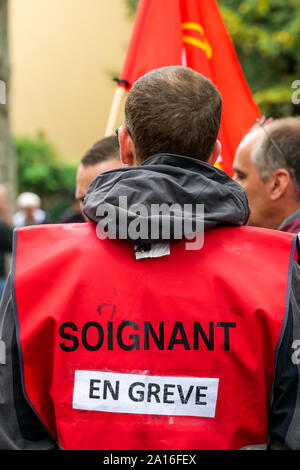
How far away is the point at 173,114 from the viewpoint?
1.70 metres

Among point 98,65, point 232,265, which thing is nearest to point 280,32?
point 98,65

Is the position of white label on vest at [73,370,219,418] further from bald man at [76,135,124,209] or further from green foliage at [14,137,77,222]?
green foliage at [14,137,77,222]

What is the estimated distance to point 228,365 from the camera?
165 cm

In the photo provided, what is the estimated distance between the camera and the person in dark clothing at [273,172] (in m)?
2.93

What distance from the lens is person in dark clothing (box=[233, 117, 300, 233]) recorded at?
2932 millimetres

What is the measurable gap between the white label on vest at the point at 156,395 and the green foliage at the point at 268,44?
41.1 ft

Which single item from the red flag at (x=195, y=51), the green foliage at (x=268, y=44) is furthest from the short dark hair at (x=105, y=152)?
the green foliage at (x=268, y=44)

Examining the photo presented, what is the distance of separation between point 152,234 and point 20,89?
20235 millimetres

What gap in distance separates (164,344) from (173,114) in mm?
578

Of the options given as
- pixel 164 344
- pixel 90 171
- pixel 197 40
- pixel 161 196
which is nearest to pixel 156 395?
pixel 164 344

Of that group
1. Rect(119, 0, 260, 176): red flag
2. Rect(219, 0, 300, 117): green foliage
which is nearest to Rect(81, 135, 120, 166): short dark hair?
Result: Rect(119, 0, 260, 176): red flag

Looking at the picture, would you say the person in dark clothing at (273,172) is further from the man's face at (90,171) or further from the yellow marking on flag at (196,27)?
the yellow marking on flag at (196,27)
